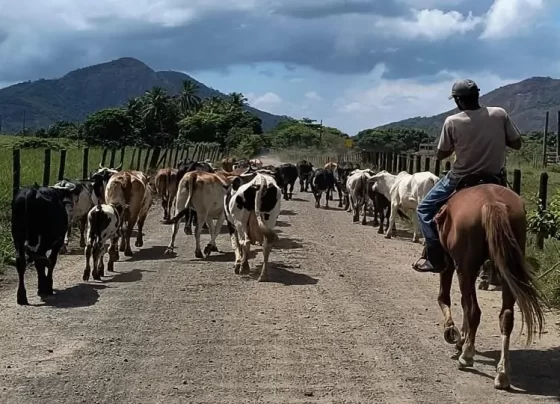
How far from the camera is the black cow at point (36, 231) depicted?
10.4 meters

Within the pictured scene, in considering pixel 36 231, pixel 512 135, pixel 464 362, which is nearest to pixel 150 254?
pixel 36 231

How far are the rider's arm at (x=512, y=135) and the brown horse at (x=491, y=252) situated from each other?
31.4 inches

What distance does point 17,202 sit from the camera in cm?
1040

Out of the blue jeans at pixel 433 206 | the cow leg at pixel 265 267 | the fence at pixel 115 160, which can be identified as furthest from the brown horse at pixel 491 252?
the fence at pixel 115 160

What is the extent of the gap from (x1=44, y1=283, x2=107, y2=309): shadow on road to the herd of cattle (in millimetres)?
236

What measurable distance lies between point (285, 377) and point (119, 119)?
96589 millimetres

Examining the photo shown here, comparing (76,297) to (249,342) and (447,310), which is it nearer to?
(249,342)

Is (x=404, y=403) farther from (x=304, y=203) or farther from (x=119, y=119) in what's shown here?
(x=119, y=119)

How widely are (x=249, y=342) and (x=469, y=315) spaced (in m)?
2.31

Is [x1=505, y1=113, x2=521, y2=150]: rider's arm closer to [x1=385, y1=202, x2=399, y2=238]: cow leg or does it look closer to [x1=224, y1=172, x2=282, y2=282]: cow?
[x1=224, y1=172, x2=282, y2=282]: cow

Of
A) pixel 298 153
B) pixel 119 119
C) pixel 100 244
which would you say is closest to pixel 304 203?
pixel 100 244

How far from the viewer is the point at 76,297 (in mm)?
10719

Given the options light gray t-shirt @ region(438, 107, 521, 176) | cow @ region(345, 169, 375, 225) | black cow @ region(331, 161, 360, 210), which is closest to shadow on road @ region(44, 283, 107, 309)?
light gray t-shirt @ region(438, 107, 521, 176)

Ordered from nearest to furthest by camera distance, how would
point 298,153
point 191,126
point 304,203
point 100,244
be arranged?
point 100,244 → point 304,203 → point 298,153 → point 191,126
